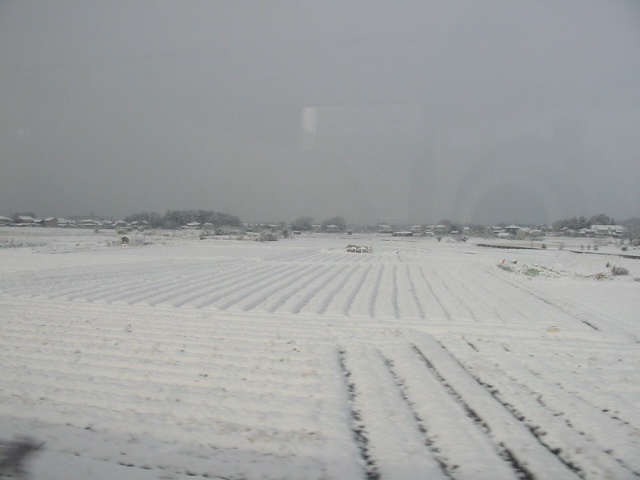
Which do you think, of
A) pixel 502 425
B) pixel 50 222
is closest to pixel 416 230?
pixel 50 222

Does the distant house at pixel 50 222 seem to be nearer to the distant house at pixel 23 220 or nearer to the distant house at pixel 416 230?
the distant house at pixel 23 220

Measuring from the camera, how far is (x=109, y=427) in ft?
10.5

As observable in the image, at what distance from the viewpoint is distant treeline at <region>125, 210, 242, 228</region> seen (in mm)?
82750

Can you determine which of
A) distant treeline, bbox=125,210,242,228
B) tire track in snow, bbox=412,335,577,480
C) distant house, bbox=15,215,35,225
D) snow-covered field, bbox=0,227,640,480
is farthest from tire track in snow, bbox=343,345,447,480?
distant treeline, bbox=125,210,242,228

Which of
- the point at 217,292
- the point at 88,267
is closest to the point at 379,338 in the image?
the point at 217,292

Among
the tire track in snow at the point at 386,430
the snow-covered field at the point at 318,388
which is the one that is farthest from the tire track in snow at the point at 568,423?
the tire track in snow at the point at 386,430

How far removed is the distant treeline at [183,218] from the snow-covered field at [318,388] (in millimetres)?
77053

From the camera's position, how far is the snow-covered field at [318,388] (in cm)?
282

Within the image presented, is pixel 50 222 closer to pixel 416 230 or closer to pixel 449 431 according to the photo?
pixel 416 230

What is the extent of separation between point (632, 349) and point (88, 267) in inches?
574

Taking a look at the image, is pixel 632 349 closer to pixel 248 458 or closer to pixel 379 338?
pixel 379 338

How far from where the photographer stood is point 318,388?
4.02 m

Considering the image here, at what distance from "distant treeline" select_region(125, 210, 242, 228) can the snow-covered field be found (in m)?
77.1

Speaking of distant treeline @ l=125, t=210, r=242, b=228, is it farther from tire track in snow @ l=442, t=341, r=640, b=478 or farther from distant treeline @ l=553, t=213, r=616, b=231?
tire track in snow @ l=442, t=341, r=640, b=478
